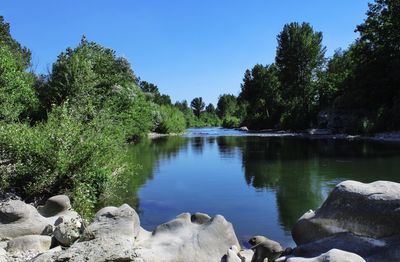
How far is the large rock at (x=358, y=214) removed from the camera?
28.6 ft

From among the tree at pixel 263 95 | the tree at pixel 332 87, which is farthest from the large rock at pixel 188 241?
the tree at pixel 263 95

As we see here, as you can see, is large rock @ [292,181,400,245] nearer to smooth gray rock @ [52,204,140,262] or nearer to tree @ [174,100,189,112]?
smooth gray rock @ [52,204,140,262]

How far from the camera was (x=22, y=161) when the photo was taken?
14.5m

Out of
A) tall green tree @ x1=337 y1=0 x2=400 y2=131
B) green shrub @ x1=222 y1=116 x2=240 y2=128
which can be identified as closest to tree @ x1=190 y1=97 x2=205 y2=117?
green shrub @ x1=222 y1=116 x2=240 y2=128

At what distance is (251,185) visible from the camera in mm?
20875

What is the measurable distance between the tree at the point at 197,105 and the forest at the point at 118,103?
2585 cm

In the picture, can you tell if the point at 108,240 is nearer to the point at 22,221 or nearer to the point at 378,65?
the point at 22,221

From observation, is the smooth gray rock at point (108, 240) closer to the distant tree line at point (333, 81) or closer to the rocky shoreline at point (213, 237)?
the rocky shoreline at point (213, 237)

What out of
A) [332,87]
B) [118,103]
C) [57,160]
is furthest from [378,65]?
[57,160]

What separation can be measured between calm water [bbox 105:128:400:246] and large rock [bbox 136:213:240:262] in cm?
238

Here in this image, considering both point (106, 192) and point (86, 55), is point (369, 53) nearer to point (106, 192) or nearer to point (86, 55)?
point (86, 55)

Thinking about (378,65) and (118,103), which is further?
(378,65)

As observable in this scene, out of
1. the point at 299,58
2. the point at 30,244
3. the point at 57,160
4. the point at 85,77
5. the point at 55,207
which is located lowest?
the point at 30,244

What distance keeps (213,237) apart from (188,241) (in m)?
0.64
